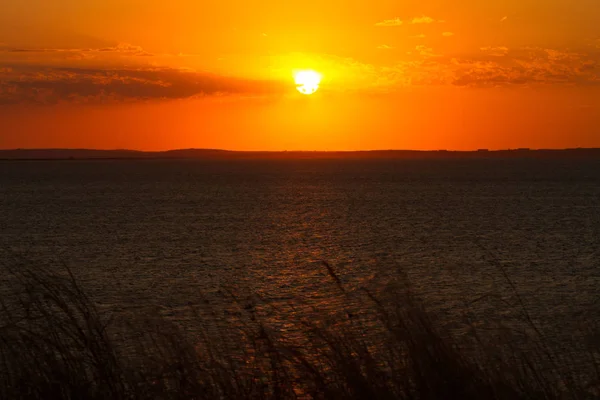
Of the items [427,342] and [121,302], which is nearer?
[427,342]

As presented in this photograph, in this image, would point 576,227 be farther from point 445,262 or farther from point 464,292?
point 464,292

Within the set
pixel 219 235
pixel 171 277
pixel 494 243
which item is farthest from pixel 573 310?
pixel 219 235

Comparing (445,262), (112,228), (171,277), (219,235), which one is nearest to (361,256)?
(445,262)

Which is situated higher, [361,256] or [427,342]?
[427,342]

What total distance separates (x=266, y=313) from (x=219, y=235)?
34.6 meters

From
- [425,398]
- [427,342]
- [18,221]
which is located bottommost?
[18,221]

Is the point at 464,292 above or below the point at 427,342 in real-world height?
below

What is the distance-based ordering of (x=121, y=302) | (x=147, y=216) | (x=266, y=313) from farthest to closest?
(x=147, y=216) < (x=121, y=302) < (x=266, y=313)

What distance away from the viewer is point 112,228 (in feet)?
214

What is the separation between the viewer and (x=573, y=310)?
25828 millimetres

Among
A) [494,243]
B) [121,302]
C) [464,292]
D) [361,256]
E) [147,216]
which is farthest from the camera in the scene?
[147,216]

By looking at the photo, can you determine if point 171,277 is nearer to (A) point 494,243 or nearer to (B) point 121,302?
(B) point 121,302

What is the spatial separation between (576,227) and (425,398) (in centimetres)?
6521

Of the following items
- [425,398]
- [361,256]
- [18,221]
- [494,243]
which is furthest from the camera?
[18,221]
